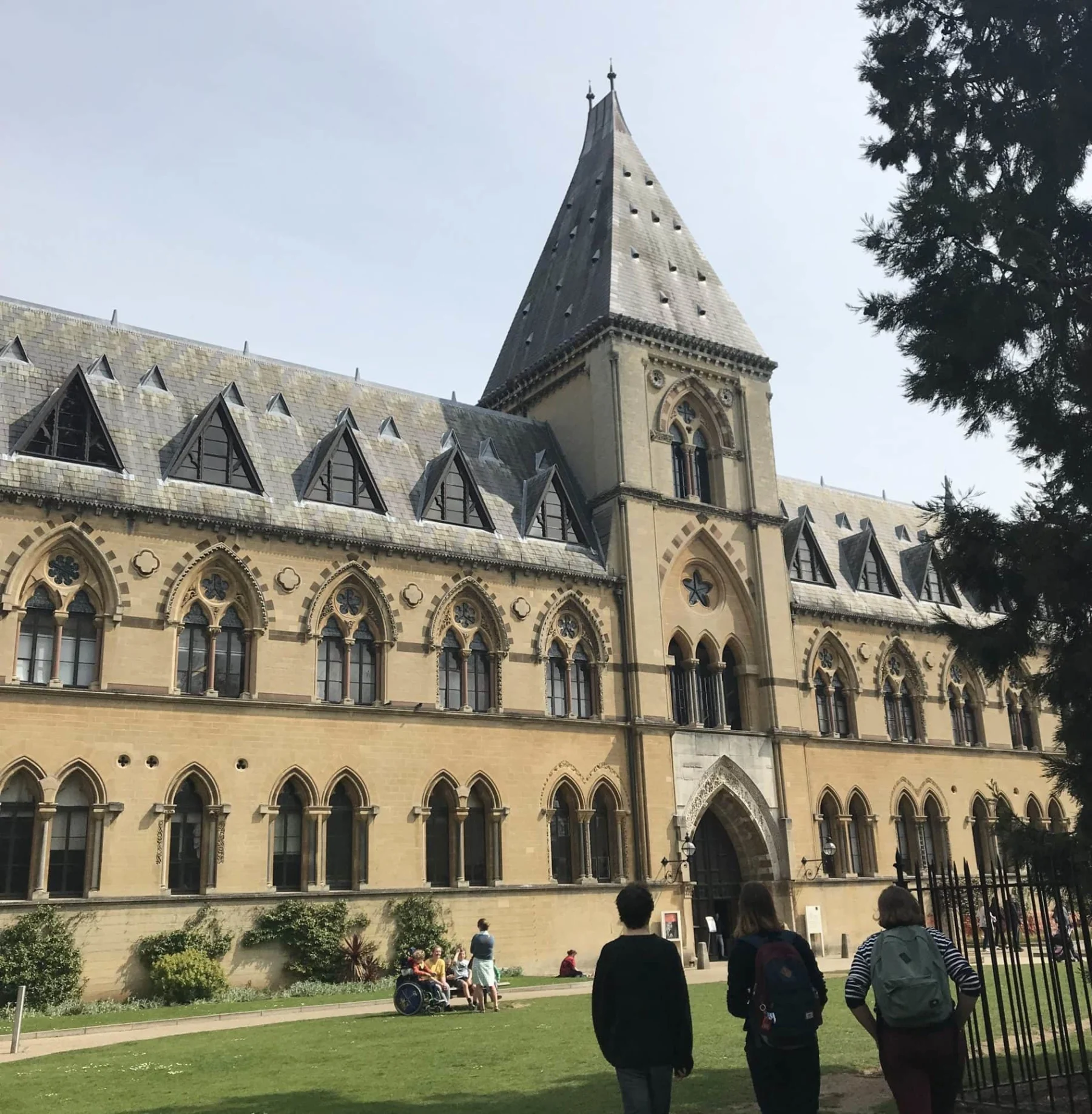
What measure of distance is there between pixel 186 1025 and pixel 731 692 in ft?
67.9

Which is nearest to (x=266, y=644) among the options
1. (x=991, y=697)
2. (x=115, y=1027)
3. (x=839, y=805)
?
(x=115, y=1027)

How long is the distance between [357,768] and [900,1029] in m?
22.3

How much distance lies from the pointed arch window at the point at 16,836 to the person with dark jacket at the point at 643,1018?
67.3 feet

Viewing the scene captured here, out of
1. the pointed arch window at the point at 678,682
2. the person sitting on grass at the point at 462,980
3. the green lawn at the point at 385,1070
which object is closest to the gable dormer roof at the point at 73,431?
the person sitting on grass at the point at 462,980

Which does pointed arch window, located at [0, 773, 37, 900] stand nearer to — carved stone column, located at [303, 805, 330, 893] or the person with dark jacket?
carved stone column, located at [303, 805, 330, 893]

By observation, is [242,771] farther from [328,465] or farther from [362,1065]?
[362,1065]

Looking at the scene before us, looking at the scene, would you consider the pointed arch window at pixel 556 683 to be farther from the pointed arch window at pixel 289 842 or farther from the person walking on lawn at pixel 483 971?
the person walking on lawn at pixel 483 971

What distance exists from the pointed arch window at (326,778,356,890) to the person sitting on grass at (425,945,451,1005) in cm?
570

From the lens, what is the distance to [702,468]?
3828 centimetres

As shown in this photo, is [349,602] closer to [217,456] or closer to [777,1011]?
[217,456]

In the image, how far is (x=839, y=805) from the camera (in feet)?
124

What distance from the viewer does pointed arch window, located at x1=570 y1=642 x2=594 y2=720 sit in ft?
108

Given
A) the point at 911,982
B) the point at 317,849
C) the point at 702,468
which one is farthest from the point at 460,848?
the point at 911,982

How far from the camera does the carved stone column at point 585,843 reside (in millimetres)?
31469
